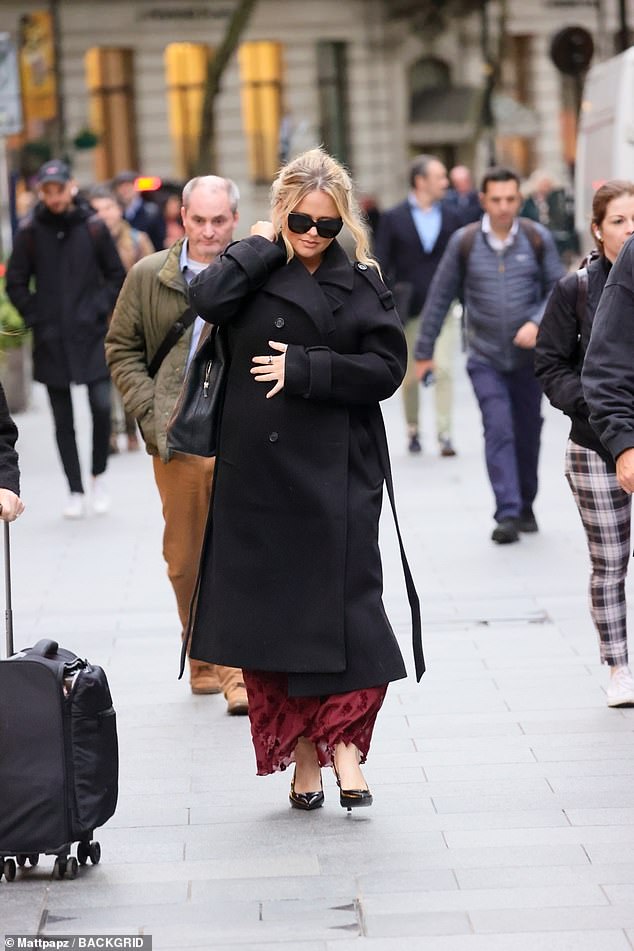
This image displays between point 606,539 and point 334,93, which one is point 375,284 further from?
point 334,93

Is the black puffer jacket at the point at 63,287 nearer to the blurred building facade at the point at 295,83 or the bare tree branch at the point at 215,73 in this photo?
the bare tree branch at the point at 215,73

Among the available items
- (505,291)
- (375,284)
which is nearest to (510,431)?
(505,291)

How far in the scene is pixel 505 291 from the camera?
10.8 metres

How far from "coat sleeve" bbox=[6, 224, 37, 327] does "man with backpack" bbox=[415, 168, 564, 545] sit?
2828mm

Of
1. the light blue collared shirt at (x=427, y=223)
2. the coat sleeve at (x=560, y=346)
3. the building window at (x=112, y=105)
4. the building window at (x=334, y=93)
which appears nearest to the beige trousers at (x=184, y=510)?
the coat sleeve at (x=560, y=346)

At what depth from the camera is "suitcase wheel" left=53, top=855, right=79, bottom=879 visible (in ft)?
16.7

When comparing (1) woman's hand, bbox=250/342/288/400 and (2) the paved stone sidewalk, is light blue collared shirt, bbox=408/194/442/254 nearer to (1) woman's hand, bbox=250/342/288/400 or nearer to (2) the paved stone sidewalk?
(2) the paved stone sidewalk

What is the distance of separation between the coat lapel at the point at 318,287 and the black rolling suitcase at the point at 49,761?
4.07 feet

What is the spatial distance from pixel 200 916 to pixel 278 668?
3.25ft

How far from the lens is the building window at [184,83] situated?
139 feet

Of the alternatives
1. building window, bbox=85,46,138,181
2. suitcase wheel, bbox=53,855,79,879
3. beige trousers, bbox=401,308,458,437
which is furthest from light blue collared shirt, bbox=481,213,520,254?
building window, bbox=85,46,138,181

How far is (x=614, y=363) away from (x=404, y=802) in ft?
4.65

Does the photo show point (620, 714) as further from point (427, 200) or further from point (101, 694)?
point (427, 200)

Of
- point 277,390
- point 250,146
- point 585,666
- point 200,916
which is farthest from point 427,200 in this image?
point 250,146
